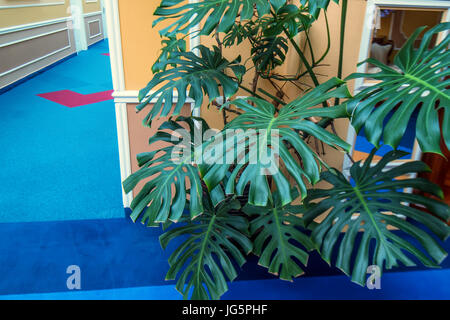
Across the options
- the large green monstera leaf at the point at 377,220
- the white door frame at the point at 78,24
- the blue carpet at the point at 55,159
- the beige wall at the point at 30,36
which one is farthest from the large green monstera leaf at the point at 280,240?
the white door frame at the point at 78,24

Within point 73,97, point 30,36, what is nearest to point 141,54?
point 73,97

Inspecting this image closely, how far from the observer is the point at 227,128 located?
1.27m

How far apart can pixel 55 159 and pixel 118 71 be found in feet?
4.62

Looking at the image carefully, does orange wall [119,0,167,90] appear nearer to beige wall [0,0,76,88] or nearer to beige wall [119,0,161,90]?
beige wall [119,0,161,90]

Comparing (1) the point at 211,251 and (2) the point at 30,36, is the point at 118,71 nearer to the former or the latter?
(1) the point at 211,251

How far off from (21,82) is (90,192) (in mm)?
3389

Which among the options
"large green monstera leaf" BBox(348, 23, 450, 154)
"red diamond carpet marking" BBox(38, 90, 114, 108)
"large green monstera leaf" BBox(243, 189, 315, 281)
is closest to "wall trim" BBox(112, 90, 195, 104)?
"large green monstera leaf" BBox(243, 189, 315, 281)

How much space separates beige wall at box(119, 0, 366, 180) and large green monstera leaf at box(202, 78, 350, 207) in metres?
0.88

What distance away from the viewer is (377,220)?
1.36m

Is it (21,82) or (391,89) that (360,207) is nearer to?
(391,89)

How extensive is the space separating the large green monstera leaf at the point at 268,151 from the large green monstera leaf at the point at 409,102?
0.24 feet

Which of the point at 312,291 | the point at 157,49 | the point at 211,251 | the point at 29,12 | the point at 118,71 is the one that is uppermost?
the point at 29,12

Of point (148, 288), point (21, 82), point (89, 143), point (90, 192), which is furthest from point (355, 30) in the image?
point (21, 82)
